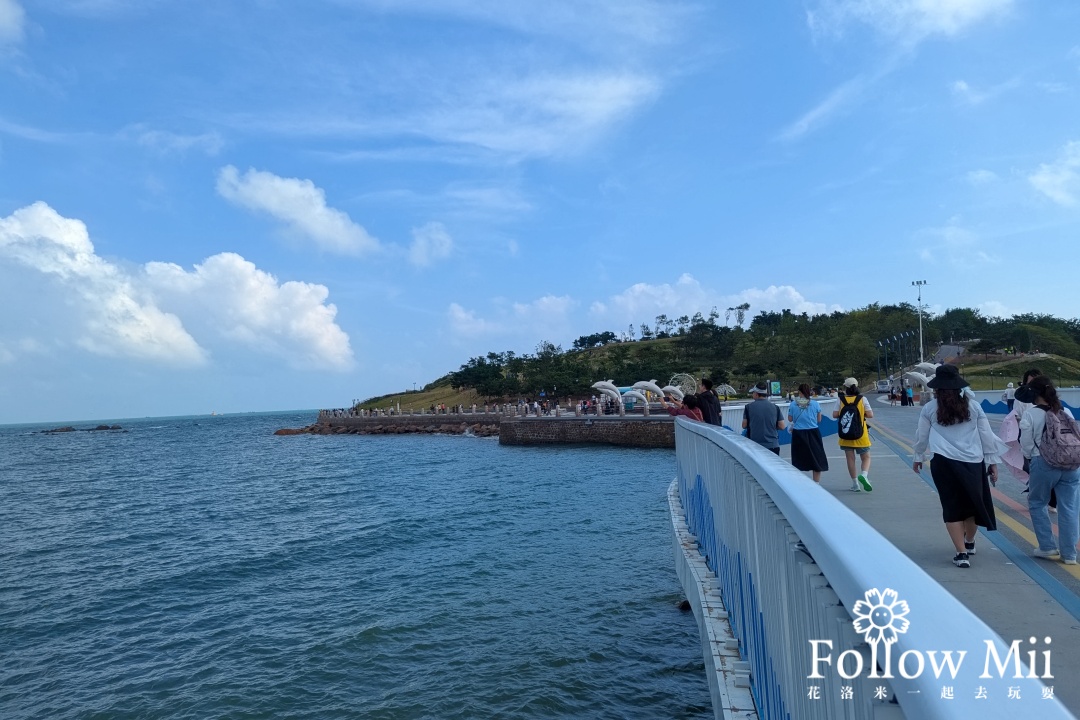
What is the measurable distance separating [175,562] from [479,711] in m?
10.6

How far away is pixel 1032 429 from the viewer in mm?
5918

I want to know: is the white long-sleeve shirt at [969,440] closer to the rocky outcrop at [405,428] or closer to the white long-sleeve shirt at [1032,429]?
the white long-sleeve shirt at [1032,429]

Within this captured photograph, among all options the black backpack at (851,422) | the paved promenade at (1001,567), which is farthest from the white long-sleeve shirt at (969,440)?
the black backpack at (851,422)

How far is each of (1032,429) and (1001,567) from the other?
4.10 feet

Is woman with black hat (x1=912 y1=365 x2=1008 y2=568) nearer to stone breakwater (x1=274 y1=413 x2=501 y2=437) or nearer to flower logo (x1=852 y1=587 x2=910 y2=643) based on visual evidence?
flower logo (x1=852 y1=587 x2=910 y2=643)

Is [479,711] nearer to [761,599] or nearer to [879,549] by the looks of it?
[761,599]

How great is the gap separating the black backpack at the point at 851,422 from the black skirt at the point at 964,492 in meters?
3.43

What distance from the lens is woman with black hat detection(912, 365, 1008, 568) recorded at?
5508 mm

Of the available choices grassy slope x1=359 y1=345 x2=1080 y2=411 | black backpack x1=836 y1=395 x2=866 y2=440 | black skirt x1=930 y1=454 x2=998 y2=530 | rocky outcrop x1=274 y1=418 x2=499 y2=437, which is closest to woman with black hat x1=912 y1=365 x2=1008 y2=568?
black skirt x1=930 y1=454 x2=998 y2=530

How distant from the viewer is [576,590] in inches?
420

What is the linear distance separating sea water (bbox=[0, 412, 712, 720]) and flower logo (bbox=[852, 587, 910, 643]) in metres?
5.88

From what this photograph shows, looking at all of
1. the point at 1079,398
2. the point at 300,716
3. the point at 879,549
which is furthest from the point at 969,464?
the point at 1079,398

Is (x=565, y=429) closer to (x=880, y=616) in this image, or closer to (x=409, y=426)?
(x=409, y=426)

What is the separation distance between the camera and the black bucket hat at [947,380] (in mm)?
5660
